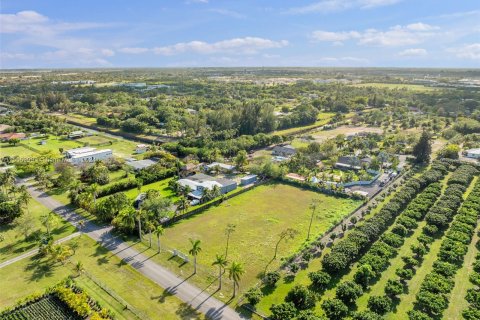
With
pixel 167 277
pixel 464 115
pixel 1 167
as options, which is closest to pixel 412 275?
pixel 167 277

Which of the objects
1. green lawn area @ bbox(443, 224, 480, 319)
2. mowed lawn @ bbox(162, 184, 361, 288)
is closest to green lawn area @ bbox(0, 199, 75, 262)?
mowed lawn @ bbox(162, 184, 361, 288)

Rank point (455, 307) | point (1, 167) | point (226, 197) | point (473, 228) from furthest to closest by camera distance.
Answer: point (1, 167) → point (226, 197) → point (473, 228) → point (455, 307)

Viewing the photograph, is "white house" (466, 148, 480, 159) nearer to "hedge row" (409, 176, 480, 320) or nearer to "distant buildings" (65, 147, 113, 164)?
"hedge row" (409, 176, 480, 320)

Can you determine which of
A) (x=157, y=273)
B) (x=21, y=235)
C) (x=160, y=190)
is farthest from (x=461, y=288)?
(x=21, y=235)

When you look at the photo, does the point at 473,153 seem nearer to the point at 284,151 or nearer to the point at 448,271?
the point at 284,151

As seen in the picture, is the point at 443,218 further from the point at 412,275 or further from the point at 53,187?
the point at 53,187
